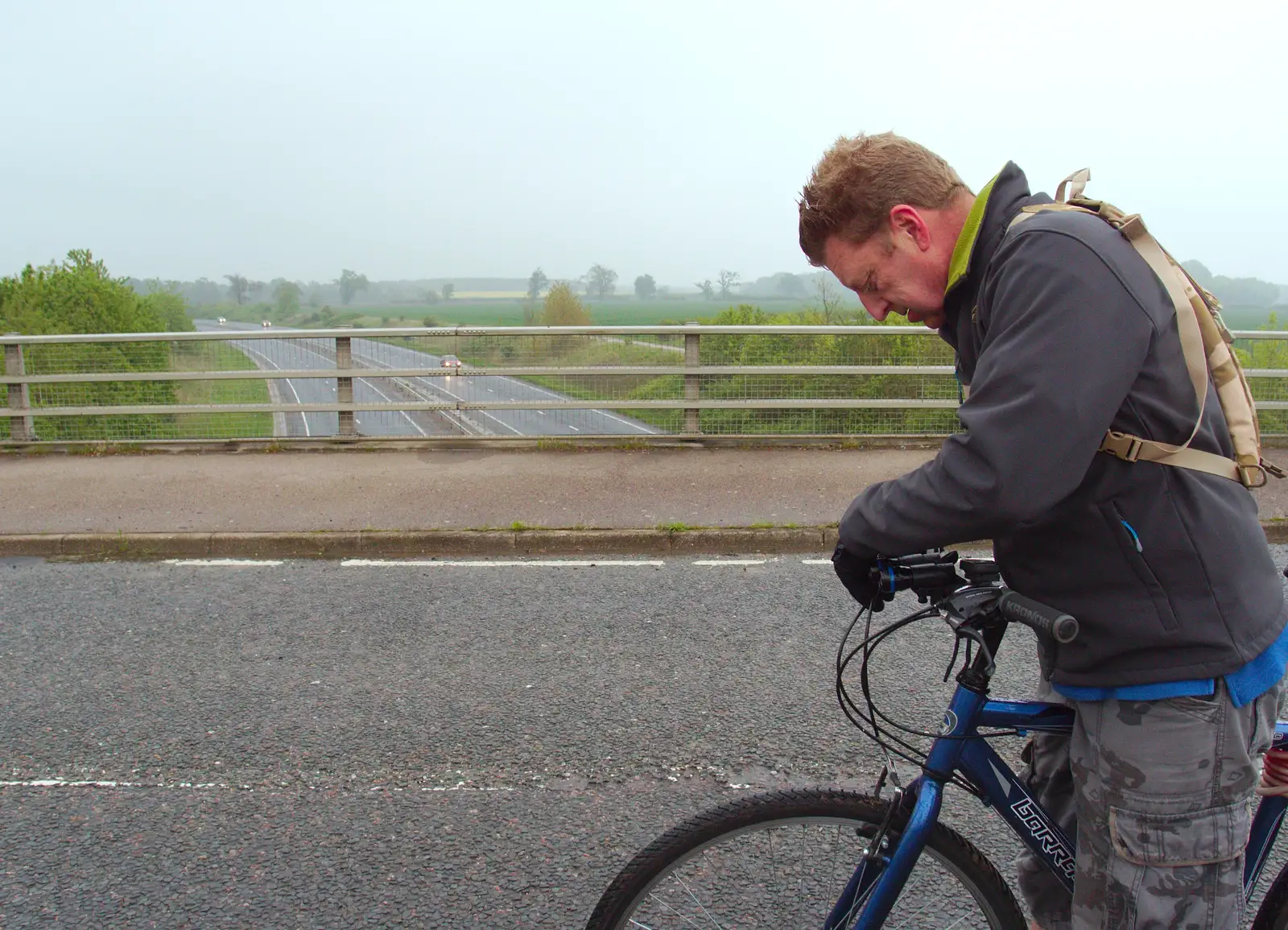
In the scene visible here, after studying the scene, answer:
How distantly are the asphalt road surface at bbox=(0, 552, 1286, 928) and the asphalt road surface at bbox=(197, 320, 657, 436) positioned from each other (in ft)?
13.6

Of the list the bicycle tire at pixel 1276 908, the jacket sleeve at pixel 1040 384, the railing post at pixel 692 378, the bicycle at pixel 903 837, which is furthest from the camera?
the railing post at pixel 692 378

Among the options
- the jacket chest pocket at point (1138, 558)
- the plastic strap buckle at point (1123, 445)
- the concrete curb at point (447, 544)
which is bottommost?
the concrete curb at point (447, 544)

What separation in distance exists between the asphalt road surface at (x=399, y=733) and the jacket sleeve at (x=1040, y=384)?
1927 mm

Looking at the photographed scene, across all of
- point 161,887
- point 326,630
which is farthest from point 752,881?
point 326,630

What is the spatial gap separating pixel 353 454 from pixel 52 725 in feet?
19.9

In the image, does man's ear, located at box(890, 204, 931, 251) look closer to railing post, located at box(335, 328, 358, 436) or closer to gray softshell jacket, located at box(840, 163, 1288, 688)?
gray softshell jacket, located at box(840, 163, 1288, 688)

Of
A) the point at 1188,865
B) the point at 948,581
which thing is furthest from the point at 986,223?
the point at 1188,865

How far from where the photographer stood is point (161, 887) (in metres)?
3.05

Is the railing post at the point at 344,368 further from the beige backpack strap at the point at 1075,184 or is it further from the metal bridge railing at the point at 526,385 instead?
the beige backpack strap at the point at 1075,184

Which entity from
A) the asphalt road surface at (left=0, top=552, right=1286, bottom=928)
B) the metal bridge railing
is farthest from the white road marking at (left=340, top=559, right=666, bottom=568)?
the metal bridge railing

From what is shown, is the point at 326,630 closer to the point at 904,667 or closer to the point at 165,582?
the point at 165,582

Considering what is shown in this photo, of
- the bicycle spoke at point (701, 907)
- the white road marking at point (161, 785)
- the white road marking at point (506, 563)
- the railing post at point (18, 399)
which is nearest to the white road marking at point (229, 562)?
the white road marking at point (506, 563)

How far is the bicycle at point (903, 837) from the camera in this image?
1.91m

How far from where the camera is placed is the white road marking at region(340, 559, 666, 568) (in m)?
6.61
